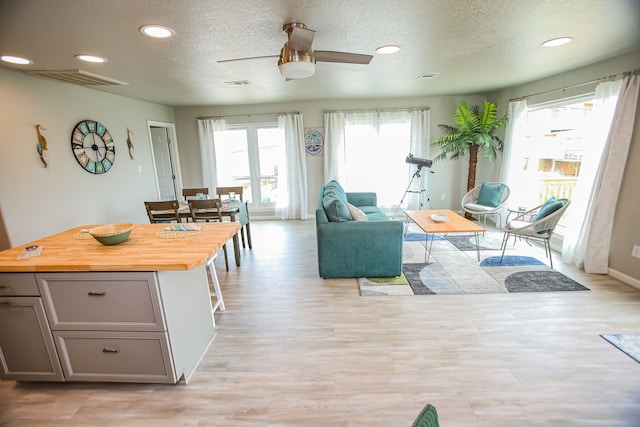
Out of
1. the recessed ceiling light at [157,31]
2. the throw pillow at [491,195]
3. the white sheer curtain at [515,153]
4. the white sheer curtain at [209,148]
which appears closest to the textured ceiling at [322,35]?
the recessed ceiling light at [157,31]

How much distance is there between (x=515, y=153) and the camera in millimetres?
4648

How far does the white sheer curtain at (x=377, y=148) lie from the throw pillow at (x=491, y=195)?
129cm

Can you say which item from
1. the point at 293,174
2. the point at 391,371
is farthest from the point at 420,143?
the point at 391,371

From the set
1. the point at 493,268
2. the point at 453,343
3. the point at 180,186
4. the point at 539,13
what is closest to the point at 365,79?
the point at 539,13

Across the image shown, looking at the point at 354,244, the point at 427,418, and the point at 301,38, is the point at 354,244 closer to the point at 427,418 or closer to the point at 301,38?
the point at 301,38

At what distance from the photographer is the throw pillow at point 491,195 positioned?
459 centimetres

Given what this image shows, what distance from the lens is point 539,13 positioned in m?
1.97

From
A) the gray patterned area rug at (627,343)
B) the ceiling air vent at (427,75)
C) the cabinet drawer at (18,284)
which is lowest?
the gray patterned area rug at (627,343)

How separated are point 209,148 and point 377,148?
3.41m

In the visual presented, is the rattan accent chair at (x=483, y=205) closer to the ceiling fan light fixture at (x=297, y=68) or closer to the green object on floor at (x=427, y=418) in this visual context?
the ceiling fan light fixture at (x=297, y=68)

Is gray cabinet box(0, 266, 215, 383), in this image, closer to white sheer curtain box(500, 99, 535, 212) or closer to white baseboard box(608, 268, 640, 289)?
white baseboard box(608, 268, 640, 289)

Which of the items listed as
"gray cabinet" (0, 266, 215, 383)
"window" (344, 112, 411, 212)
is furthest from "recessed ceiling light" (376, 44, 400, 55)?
"window" (344, 112, 411, 212)

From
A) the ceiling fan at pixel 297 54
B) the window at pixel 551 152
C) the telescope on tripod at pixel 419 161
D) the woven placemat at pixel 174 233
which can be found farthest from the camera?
the telescope on tripod at pixel 419 161

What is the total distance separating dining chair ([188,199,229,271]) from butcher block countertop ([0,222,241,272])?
1.29 m
